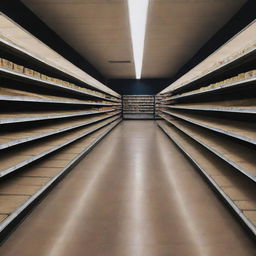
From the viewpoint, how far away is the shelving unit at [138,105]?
15.6 m

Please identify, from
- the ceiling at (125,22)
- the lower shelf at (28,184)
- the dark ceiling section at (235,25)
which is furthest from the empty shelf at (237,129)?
the ceiling at (125,22)

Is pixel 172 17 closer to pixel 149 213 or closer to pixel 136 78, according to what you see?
pixel 149 213

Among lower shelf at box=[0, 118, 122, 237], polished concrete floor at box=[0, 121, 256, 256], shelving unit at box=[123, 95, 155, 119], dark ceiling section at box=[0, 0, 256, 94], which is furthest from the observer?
shelving unit at box=[123, 95, 155, 119]

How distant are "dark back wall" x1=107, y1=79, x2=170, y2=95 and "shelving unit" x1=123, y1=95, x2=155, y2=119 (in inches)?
13.0

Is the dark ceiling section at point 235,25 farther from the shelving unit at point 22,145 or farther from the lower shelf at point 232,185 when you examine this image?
the shelving unit at point 22,145

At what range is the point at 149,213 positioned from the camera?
219 centimetres

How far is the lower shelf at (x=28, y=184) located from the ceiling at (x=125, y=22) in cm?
266

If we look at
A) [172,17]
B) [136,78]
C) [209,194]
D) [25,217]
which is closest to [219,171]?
[209,194]

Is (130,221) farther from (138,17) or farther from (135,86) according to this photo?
(135,86)

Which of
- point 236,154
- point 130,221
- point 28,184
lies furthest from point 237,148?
point 28,184

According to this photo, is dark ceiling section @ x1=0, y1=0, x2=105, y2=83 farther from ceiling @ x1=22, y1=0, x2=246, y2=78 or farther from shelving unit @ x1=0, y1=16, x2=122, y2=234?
shelving unit @ x1=0, y1=16, x2=122, y2=234

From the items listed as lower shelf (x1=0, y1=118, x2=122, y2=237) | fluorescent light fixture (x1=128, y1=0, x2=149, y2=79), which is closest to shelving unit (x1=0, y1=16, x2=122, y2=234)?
lower shelf (x1=0, y1=118, x2=122, y2=237)

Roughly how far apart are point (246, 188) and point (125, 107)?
13.6m

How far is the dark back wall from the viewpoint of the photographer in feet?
50.3
